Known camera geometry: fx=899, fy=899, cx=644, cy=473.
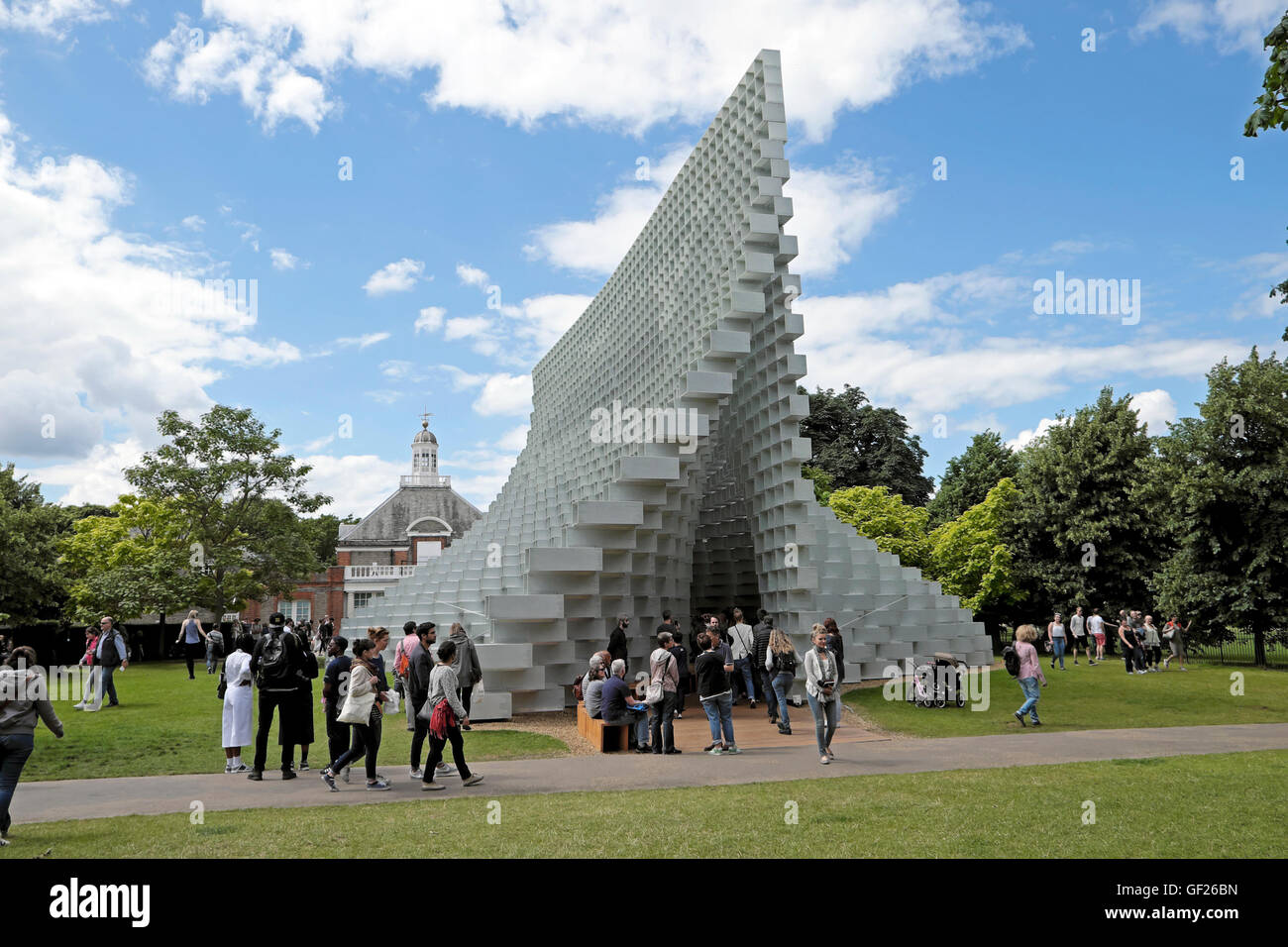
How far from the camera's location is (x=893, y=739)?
562 inches

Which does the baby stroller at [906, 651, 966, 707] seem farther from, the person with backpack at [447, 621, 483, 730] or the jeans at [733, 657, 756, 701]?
the person with backpack at [447, 621, 483, 730]

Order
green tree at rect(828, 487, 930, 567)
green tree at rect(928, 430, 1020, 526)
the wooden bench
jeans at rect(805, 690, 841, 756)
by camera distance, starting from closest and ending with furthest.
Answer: jeans at rect(805, 690, 841, 756), the wooden bench, green tree at rect(828, 487, 930, 567), green tree at rect(928, 430, 1020, 526)

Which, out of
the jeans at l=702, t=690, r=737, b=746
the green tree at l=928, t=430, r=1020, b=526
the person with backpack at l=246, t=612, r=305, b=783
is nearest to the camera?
the person with backpack at l=246, t=612, r=305, b=783

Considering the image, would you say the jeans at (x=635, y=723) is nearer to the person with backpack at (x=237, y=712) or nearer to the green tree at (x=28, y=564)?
→ the person with backpack at (x=237, y=712)

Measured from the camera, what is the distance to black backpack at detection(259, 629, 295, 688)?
10.7 metres

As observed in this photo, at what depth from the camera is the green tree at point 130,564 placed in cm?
3594

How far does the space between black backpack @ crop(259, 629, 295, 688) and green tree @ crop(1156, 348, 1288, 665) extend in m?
27.7

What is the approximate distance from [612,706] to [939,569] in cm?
2725

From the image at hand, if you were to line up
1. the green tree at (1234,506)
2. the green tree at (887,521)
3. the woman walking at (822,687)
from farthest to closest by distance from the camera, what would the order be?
the green tree at (887,521) < the green tree at (1234,506) < the woman walking at (822,687)

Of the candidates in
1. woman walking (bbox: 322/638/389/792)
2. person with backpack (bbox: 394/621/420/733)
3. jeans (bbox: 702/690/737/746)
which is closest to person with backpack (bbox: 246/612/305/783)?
woman walking (bbox: 322/638/389/792)

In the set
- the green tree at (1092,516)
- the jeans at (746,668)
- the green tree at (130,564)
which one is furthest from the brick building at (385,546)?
the jeans at (746,668)

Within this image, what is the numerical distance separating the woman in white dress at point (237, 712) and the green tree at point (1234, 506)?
91.5 feet
